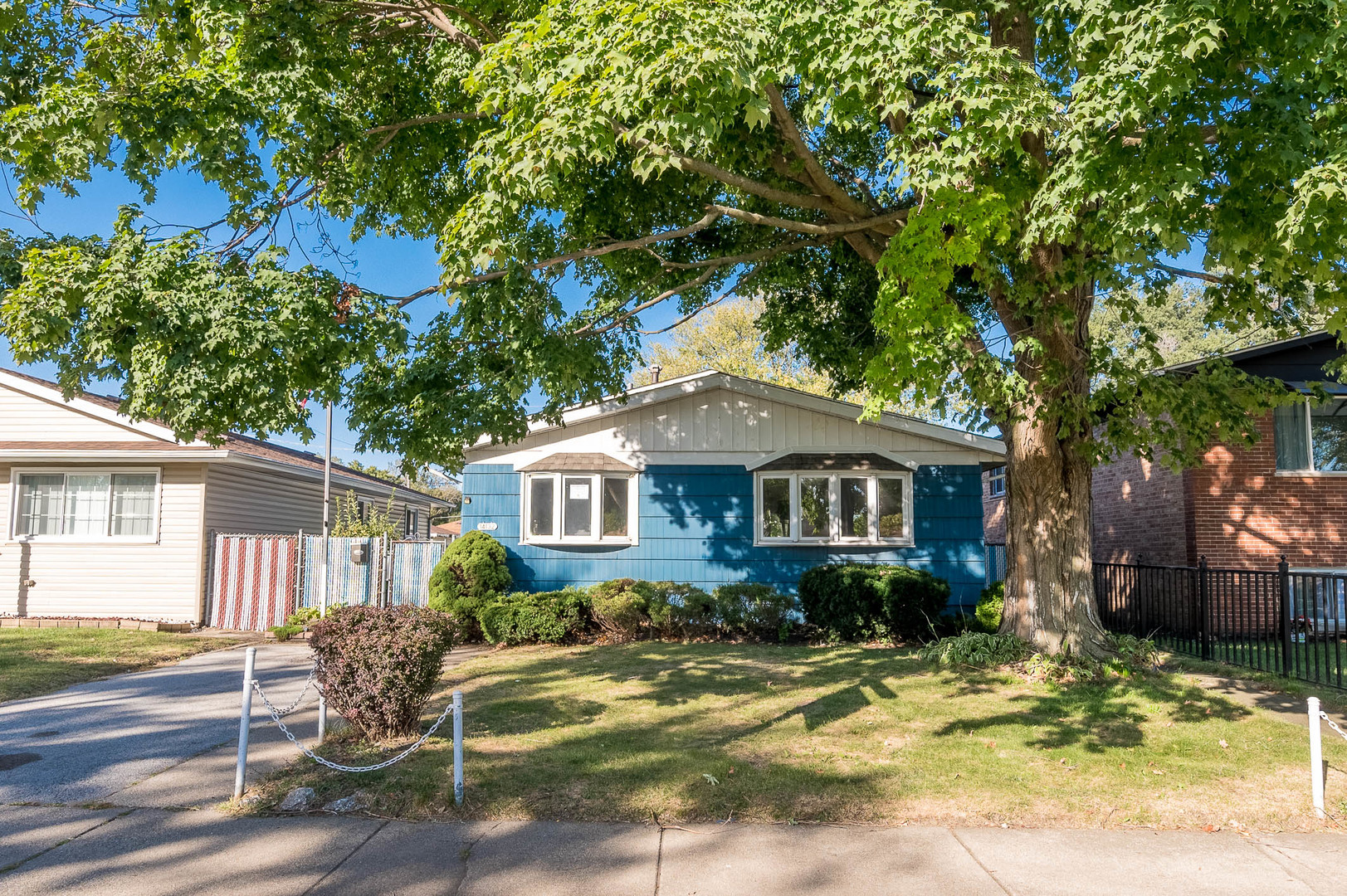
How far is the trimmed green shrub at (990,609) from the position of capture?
1299cm

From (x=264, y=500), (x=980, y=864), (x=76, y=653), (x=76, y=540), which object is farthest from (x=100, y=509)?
(x=980, y=864)

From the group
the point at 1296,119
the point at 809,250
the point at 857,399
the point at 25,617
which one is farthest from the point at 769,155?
the point at 857,399

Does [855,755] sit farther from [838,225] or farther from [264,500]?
[264,500]

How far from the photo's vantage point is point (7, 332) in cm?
818

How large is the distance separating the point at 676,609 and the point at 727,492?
236 centimetres

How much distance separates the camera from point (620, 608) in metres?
13.1

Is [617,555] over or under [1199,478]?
under

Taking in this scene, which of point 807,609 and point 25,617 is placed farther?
point 25,617

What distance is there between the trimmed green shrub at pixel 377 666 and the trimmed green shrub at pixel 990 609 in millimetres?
8945

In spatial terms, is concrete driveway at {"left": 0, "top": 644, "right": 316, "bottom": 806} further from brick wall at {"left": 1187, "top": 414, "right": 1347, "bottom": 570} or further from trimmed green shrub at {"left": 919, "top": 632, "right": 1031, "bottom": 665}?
brick wall at {"left": 1187, "top": 414, "right": 1347, "bottom": 570}

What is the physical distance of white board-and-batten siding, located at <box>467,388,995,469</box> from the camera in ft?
48.3

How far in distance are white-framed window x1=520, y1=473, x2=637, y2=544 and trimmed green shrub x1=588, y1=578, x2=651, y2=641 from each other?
3.97 feet

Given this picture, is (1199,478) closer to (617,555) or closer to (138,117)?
(617,555)

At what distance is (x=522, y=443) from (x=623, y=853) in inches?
397
